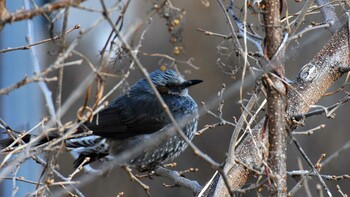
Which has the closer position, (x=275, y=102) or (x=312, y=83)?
(x=275, y=102)

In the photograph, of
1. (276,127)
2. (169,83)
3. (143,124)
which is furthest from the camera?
(169,83)

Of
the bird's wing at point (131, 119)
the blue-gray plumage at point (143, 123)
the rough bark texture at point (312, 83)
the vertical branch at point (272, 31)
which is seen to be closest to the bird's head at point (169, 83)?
the blue-gray plumage at point (143, 123)

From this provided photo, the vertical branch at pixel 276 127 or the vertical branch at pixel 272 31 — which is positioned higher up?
the vertical branch at pixel 272 31

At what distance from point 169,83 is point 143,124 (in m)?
0.46

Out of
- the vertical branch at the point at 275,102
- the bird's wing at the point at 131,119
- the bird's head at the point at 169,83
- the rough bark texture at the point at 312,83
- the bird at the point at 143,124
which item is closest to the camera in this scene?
the vertical branch at the point at 275,102

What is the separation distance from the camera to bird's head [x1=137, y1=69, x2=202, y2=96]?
6.36 metres

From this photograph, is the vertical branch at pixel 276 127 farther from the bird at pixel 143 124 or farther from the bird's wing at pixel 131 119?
the bird's wing at pixel 131 119

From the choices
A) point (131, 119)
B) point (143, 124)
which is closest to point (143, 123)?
point (143, 124)

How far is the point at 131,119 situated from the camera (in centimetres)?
626

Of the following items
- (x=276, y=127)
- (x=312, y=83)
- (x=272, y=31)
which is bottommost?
(x=312, y=83)

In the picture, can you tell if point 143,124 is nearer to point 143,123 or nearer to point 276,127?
point 143,123

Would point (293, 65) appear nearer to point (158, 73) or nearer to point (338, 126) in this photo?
point (338, 126)

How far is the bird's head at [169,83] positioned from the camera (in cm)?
636

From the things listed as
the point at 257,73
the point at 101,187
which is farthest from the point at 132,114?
the point at 101,187
